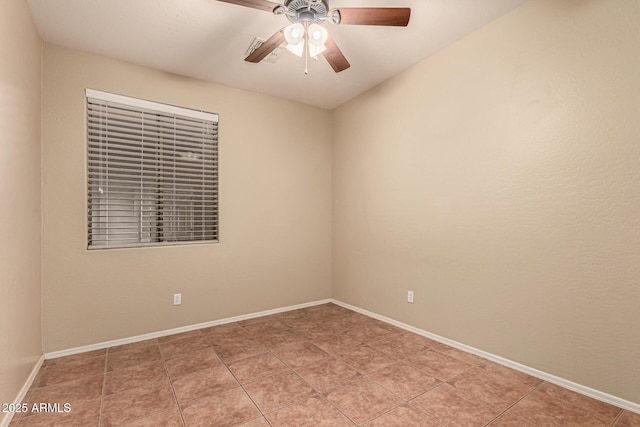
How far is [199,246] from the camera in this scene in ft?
11.1

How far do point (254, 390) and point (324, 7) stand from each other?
2.60m

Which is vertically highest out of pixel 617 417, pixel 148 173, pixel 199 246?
pixel 148 173

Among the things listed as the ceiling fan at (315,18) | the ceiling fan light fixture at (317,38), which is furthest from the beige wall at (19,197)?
the ceiling fan light fixture at (317,38)

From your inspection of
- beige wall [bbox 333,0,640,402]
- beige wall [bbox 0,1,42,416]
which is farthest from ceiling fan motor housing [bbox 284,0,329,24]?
beige wall [bbox 0,1,42,416]

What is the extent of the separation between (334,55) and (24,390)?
3220 millimetres

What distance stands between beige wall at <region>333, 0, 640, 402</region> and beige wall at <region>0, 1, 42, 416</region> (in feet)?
10.2

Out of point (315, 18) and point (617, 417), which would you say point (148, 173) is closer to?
point (315, 18)

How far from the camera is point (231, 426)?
176cm

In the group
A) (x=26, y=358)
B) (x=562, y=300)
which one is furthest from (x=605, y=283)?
(x=26, y=358)

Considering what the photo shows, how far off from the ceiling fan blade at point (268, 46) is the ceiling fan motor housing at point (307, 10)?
15 cm

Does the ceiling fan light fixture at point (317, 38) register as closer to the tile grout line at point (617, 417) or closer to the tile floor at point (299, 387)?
the tile floor at point (299, 387)

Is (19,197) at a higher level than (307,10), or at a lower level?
lower

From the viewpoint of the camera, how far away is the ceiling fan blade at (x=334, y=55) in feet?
7.25

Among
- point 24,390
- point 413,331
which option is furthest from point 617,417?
point 24,390
